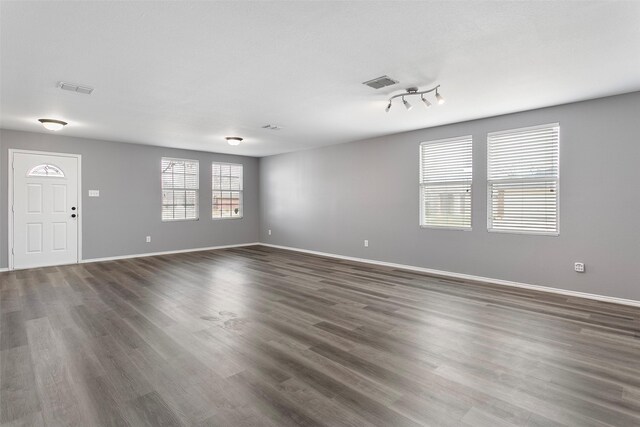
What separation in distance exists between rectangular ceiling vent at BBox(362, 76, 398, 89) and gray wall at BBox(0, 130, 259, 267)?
587 cm

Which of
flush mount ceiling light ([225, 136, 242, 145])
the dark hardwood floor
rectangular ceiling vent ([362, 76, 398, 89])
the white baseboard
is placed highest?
flush mount ceiling light ([225, 136, 242, 145])

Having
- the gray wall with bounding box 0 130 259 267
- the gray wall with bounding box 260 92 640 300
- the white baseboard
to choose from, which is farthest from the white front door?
the white baseboard

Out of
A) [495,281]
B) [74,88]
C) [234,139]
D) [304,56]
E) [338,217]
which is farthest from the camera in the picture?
[338,217]

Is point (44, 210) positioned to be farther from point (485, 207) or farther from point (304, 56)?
point (485, 207)

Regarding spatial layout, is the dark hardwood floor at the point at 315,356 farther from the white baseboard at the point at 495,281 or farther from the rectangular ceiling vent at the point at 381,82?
the rectangular ceiling vent at the point at 381,82

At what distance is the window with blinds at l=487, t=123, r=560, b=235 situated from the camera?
4.46m

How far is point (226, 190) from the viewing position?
8.91 m

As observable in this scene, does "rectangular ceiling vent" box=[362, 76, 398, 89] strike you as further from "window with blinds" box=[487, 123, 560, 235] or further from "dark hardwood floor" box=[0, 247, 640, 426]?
"dark hardwood floor" box=[0, 247, 640, 426]

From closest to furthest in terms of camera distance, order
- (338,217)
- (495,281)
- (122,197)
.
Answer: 1. (495,281)
2. (122,197)
3. (338,217)

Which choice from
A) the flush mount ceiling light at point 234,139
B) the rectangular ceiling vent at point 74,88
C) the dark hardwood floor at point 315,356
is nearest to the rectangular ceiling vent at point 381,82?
the dark hardwood floor at point 315,356

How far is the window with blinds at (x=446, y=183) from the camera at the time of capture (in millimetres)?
5285

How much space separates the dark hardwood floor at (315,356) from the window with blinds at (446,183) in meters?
1.28

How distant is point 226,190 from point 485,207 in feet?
21.1

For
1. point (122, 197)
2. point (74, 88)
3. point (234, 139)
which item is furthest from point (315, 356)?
point (122, 197)
